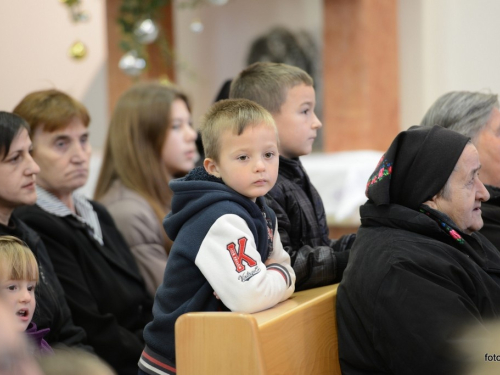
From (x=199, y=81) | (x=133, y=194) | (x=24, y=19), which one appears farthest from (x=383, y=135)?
(x=133, y=194)

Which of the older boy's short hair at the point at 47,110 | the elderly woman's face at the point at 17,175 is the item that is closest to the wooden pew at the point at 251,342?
the elderly woman's face at the point at 17,175

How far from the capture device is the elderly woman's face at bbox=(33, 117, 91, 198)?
3.61 m

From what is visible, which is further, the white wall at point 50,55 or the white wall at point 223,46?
the white wall at point 50,55

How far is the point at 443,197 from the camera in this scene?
2559mm

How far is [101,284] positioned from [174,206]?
1172 millimetres

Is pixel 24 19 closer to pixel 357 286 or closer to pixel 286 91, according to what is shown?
pixel 286 91

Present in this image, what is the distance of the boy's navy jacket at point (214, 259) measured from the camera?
7.40 ft

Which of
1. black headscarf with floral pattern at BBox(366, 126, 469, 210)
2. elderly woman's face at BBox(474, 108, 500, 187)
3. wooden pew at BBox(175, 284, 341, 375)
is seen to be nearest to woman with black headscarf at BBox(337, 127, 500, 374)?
black headscarf with floral pattern at BBox(366, 126, 469, 210)

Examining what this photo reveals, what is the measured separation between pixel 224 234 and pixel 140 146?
6.48 feet

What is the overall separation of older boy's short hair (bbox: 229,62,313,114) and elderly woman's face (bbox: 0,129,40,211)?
908 mm

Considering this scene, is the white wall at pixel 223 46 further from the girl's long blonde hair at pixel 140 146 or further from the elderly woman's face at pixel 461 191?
the elderly woman's face at pixel 461 191

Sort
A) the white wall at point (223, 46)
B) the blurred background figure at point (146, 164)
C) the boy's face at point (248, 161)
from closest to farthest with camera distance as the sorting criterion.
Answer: the boy's face at point (248, 161) < the blurred background figure at point (146, 164) < the white wall at point (223, 46)

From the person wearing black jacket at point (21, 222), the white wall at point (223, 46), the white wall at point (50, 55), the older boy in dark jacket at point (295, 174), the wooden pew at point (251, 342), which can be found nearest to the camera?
the wooden pew at point (251, 342)

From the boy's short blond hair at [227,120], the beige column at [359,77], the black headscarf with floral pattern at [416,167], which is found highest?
the boy's short blond hair at [227,120]
